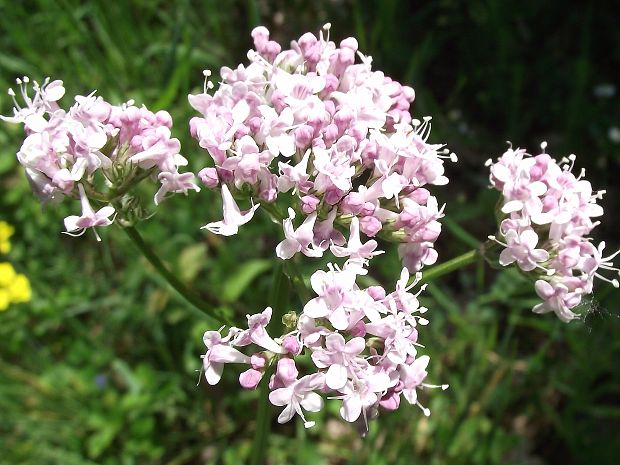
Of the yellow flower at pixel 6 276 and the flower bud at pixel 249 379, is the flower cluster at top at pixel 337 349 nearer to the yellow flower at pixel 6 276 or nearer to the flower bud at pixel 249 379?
the flower bud at pixel 249 379

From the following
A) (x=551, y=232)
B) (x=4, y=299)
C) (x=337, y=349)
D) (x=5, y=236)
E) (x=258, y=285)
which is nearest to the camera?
(x=337, y=349)

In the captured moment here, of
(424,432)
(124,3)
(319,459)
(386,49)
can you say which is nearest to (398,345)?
(319,459)

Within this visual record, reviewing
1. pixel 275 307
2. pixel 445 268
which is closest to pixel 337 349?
pixel 275 307

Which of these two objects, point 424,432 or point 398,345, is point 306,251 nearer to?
point 398,345

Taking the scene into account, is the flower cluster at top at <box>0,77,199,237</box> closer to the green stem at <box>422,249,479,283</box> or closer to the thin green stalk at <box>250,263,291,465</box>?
the thin green stalk at <box>250,263,291,465</box>

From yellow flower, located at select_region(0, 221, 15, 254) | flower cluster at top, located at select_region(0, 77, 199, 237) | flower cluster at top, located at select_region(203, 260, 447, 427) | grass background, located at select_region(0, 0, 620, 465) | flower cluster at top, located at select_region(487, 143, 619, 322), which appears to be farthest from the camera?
yellow flower, located at select_region(0, 221, 15, 254)

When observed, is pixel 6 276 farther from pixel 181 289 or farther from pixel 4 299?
pixel 181 289

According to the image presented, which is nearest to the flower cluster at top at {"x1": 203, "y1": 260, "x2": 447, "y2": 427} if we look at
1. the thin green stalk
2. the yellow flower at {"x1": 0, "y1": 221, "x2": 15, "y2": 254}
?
the thin green stalk
